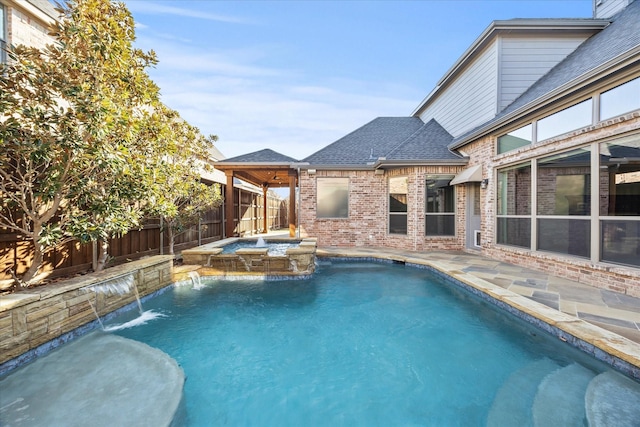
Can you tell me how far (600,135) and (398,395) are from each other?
229 inches

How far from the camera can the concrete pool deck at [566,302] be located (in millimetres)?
2885

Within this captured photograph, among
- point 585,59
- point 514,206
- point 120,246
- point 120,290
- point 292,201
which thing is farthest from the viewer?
point 292,201

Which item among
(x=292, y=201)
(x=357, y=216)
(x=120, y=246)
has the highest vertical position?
(x=292, y=201)

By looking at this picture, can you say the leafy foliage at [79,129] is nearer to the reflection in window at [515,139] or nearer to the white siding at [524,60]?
the reflection in window at [515,139]

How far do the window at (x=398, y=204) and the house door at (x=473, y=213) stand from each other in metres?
2.03

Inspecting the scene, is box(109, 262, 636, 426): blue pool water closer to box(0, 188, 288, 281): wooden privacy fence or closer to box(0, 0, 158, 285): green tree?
box(0, 188, 288, 281): wooden privacy fence

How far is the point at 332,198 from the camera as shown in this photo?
33.3 ft

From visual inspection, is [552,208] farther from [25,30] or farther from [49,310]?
[25,30]

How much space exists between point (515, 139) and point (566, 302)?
4581 millimetres

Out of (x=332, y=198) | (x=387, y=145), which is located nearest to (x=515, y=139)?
(x=387, y=145)

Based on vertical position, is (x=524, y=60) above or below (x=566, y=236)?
above

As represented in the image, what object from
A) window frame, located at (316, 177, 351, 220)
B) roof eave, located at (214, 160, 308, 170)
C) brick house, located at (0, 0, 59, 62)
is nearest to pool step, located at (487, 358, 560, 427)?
window frame, located at (316, 177, 351, 220)

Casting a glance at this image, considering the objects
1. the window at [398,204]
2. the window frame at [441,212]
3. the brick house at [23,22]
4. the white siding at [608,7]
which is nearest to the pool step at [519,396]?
the window frame at [441,212]

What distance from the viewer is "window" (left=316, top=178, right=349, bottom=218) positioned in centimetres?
1009
